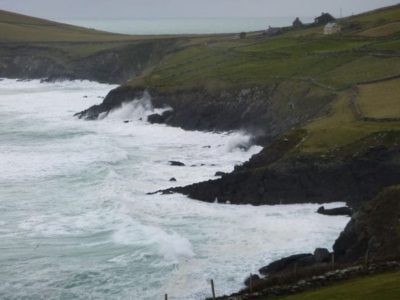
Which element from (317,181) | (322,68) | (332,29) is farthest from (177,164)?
(332,29)

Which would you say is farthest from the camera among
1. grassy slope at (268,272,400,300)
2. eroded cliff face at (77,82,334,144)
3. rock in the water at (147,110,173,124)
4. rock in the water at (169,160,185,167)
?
rock in the water at (147,110,173,124)

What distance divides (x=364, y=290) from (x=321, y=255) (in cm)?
1093

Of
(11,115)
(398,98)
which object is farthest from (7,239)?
(11,115)

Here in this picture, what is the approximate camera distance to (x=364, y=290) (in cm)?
2608

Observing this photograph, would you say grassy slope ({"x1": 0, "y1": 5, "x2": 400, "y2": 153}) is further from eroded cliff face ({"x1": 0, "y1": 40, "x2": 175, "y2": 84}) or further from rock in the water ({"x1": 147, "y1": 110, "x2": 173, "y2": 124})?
eroded cliff face ({"x1": 0, "y1": 40, "x2": 175, "y2": 84})

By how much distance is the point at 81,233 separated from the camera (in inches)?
1740

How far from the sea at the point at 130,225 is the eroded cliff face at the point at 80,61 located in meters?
74.8

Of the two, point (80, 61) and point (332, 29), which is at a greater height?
point (332, 29)

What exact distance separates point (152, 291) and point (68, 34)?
166 meters

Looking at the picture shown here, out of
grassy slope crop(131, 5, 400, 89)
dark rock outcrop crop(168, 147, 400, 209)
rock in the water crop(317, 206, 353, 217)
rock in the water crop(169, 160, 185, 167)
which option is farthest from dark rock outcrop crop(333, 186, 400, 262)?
grassy slope crop(131, 5, 400, 89)

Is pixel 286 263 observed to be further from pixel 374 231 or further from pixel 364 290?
pixel 364 290

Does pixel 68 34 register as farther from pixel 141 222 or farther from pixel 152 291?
pixel 152 291

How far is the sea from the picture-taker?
3653 cm

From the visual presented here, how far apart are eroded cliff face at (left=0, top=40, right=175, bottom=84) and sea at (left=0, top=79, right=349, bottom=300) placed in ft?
245
